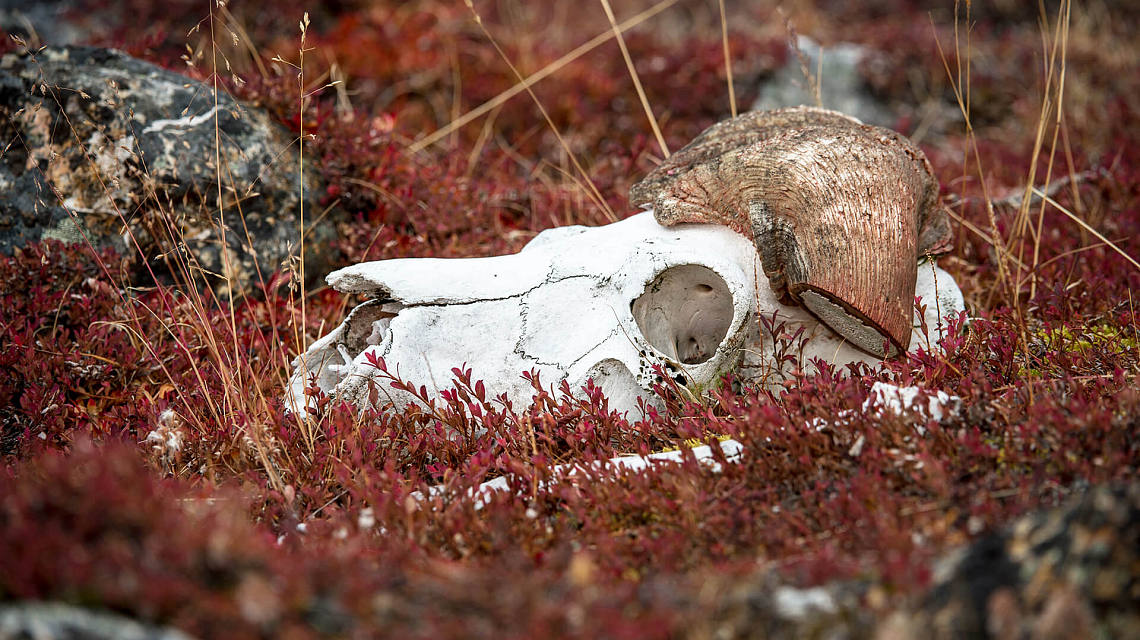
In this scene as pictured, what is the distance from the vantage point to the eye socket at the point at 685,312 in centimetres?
390

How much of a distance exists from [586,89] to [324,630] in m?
7.63

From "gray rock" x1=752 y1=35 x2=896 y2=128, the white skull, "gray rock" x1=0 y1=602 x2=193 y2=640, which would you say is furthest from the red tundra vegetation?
"gray rock" x1=752 y1=35 x2=896 y2=128

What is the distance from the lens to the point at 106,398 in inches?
168

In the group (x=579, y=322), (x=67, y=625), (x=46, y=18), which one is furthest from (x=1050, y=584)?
(x=46, y=18)

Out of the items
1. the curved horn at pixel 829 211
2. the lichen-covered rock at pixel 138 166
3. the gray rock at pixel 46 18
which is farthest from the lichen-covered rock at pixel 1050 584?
the gray rock at pixel 46 18

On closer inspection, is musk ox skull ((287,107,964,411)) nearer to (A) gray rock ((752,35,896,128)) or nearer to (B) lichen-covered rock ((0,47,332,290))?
(B) lichen-covered rock ((0,47,332,290))

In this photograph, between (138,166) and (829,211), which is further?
(138,166)

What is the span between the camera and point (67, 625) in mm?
1808

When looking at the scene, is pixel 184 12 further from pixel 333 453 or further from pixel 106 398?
pixel 333 453

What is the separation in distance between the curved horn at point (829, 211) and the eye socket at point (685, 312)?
0.30 m

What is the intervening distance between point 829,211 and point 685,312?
2.90 ft

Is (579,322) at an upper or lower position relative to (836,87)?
lower

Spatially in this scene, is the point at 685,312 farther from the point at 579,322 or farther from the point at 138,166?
the point at 138,166

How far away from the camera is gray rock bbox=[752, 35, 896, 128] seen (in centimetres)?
948
